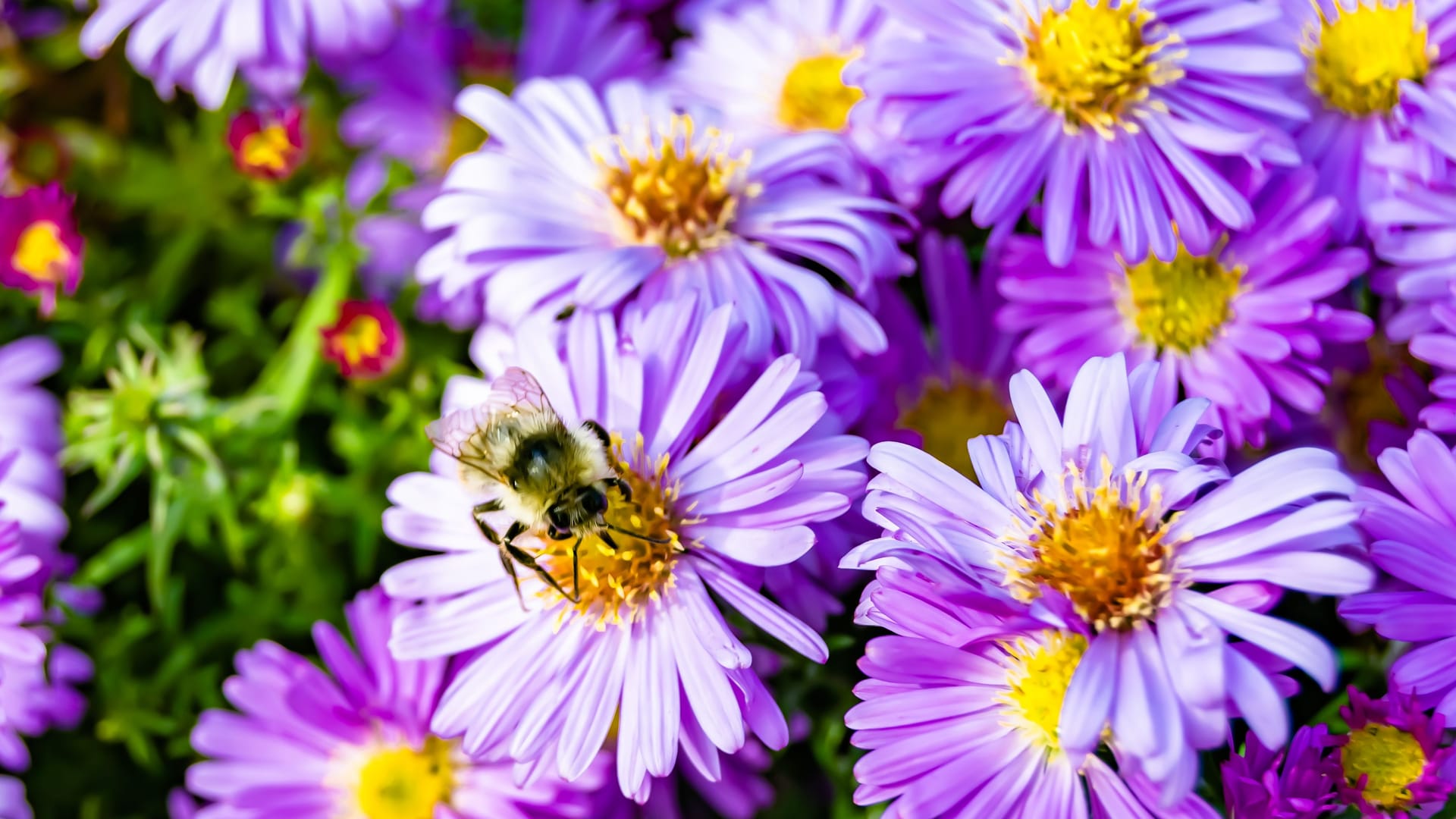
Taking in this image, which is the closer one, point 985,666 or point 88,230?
point 985,666

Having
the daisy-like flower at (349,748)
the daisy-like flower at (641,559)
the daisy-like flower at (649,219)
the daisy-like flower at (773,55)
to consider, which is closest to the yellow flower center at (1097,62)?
the daisy-like flower at (649,219)

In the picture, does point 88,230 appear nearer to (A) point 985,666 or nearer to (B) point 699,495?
(B) point 699,495

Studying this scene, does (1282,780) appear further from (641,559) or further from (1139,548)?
(641,559)

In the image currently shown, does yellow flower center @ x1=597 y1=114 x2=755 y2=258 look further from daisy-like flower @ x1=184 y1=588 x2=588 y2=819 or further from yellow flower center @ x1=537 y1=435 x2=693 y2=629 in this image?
Result: daisy-like flower @ x1=184 y1=588 x2=588 y2=819

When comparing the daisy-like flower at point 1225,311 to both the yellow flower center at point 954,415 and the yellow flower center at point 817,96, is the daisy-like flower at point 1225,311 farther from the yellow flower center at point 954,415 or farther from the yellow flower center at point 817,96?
the yellow flower center at point 817,96

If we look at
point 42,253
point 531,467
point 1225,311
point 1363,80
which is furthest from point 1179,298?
point 42,253

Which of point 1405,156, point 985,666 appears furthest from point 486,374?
point 1405,156
